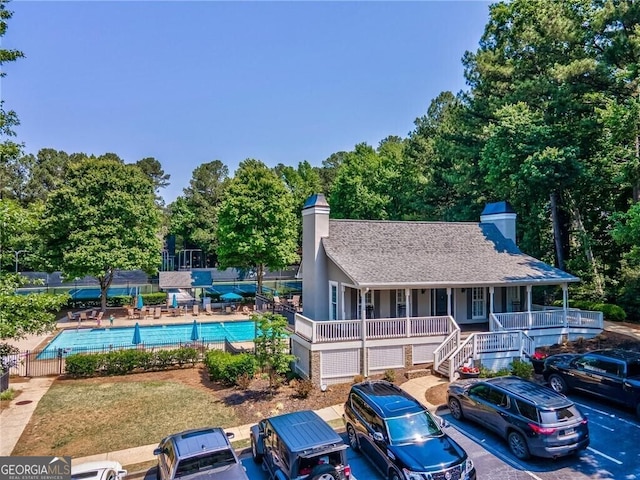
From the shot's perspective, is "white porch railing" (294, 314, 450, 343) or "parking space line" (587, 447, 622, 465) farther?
"white porch railing" (294, 314, 450, 343)

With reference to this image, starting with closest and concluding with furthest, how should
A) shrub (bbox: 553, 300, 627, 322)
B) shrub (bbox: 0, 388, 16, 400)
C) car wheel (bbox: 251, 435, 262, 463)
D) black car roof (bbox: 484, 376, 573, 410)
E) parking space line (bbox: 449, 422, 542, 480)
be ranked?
1. parking space line (bbox: 449, 422, 542, 480)
2. black car roof (bbox: 484, 376, 573, 410)
3. car wheel (bbox: 251, 435, 262, 463)
4. shrub (bbox: 0, 388, 16, 400)
5. shrub (bbox: 553, 300, 627, 322)

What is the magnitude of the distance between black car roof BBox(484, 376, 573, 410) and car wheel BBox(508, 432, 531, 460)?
98 centimetres

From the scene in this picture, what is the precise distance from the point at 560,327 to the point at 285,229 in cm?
2601

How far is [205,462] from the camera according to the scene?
8.62m

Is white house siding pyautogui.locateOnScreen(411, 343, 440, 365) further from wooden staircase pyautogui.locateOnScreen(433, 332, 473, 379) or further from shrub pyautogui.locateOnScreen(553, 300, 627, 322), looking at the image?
shrub pyautogui.locateOnScreen(553, 300, 627, 322)

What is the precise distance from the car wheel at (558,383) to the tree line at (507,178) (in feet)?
22.3

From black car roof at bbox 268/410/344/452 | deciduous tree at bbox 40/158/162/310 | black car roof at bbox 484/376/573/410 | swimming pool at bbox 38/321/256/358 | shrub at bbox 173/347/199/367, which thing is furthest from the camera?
deciduous tree at bbox 40/158/162/310

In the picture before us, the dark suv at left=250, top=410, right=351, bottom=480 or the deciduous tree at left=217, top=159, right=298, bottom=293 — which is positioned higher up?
the deciduous tree at left=217, top=159, right=298, bottom=293

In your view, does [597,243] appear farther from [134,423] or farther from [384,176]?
[134,423]

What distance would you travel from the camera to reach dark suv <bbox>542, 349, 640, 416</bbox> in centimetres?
1260

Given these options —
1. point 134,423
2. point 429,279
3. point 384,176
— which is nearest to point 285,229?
point 384,176

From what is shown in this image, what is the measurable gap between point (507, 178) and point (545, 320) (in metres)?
12.0

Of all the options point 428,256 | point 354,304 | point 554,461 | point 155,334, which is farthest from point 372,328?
point 155,334

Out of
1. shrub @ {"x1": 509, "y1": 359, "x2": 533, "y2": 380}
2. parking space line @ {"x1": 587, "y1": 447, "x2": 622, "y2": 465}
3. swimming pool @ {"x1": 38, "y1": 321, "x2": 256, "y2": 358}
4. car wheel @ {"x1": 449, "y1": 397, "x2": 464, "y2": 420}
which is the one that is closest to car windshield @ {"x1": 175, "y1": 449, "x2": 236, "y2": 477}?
car wheel @ {"x1": 449, "y1": 397, "x2": 464, "y2": 420}
